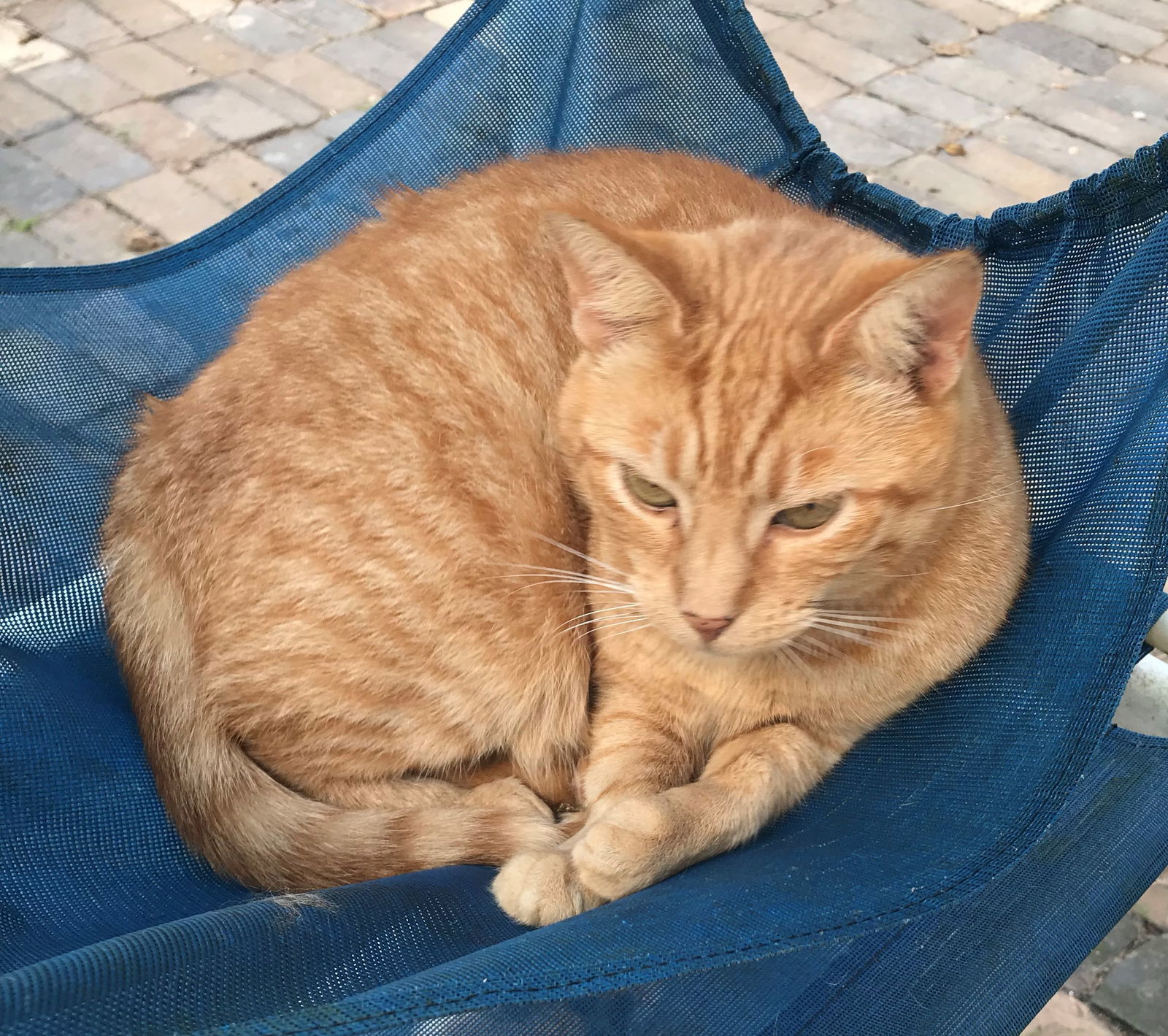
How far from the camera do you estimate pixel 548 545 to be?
81.7 inches

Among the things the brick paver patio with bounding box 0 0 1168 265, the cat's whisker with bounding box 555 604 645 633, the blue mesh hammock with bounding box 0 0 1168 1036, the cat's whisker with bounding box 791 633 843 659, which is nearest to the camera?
the blue mesh hammock with bounding box 0 0 1168 1036

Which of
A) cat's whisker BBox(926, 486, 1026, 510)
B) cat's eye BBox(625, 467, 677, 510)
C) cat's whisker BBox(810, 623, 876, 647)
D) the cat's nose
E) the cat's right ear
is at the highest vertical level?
the cat's right ear

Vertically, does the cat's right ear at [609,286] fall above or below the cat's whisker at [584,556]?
above

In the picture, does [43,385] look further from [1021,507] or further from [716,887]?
[1021,507]

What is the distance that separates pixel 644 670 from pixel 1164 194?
4.13 feet

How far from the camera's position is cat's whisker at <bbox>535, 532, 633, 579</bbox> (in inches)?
75.0

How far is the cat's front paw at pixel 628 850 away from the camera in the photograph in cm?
173

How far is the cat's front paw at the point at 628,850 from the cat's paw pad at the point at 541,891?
0.07ft

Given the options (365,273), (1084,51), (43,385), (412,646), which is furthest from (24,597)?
(1084,51)

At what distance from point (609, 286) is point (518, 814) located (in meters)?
0.93

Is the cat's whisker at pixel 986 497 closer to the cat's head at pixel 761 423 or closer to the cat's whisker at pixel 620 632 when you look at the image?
the cat's head at pixel 761 423

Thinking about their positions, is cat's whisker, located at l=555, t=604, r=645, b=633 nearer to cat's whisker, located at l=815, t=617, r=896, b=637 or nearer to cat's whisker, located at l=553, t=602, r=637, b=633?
cat's whisker, located at l=553, t=602, r=637, b=633

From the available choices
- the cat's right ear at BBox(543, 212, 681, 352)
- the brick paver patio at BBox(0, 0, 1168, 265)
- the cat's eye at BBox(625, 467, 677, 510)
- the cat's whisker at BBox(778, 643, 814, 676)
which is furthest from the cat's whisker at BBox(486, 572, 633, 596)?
the brick paver patio at BBox(0, 0, 1168, 265)

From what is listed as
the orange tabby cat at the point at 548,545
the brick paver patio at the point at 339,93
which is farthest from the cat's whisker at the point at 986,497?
the brick paver patio at the point at 339,93
